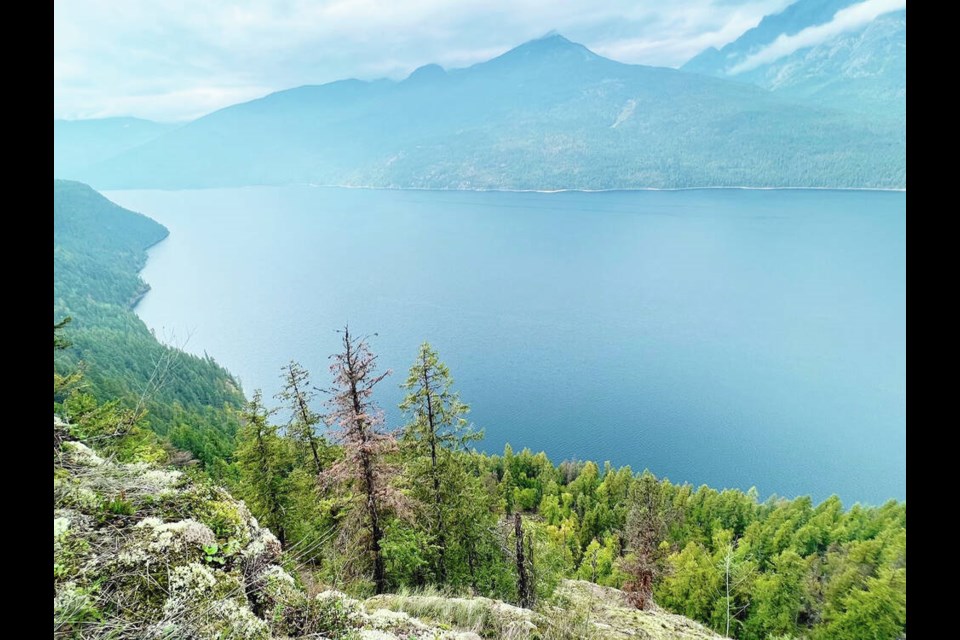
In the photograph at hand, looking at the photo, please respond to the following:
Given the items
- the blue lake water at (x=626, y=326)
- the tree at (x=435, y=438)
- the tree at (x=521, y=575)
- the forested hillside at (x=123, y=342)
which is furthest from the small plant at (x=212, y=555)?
the tree at (x=435, y=438)

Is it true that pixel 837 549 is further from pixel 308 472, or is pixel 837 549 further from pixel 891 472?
pixel 308 472

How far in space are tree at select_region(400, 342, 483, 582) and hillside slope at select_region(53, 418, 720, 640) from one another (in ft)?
22.1

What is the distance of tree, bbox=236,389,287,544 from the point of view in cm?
1244

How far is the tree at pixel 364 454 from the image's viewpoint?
10164 mm

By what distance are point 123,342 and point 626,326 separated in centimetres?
7256

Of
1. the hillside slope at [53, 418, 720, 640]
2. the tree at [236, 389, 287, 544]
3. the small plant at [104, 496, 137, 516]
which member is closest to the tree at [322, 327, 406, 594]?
the tree at [236, 389, 287, 544]

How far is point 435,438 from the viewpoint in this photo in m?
11.2

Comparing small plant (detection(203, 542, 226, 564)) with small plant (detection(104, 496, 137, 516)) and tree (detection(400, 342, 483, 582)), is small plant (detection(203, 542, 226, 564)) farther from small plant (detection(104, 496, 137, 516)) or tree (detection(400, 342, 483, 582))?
tree (detection(400, 342, 483, 582))

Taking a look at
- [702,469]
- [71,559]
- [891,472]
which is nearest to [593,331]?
[702,469]

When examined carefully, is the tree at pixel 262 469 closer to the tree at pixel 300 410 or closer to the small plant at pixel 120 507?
the tree at pixel 300 410

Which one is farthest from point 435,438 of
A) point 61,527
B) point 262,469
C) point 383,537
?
point 61,527

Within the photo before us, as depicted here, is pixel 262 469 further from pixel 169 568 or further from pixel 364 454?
pixel 169 568

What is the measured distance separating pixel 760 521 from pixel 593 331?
40.0 metres
